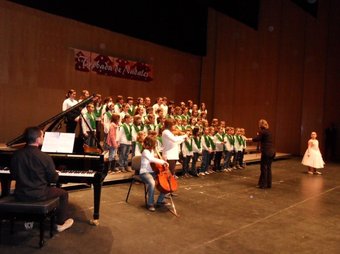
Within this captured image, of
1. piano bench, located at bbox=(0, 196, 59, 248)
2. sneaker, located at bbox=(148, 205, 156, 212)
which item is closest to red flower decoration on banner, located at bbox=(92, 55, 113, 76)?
sneaker, located at bbox=(148, 205, 156, 212)

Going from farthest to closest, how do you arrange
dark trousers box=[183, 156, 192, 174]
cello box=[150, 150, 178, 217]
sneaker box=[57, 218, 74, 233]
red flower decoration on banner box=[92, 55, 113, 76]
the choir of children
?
red flower decoration on banner box=[92, 55, 113, 76]
dark trousers box=[183, 156, 192, 174]
the choir of children
cello box=[150, 150, 178, 217]
sneaker box=[57, 218, 74, 233]

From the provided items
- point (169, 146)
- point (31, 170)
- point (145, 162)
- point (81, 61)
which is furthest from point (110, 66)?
point (31, 170)

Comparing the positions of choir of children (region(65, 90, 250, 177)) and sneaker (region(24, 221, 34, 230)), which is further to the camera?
choir of children (region(65, 90, 250, 177))

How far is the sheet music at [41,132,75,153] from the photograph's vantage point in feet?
16.5

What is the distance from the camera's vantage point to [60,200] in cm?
464

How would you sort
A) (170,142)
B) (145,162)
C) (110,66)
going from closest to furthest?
(145,162), (170,142), (110,66)

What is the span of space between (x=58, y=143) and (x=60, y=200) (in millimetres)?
835

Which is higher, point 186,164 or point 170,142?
point 170,142

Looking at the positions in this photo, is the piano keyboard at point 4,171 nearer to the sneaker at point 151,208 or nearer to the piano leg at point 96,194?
the piano leg at point 96,194

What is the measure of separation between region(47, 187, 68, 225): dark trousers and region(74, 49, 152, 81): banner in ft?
29.0

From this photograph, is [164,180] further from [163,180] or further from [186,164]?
[186,164]

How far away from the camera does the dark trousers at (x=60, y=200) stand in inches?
178

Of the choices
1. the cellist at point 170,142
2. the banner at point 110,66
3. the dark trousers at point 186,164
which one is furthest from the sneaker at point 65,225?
the banner at point 110,66

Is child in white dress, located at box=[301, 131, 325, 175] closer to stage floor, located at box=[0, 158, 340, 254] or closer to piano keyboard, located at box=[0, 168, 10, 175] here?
stage floor, located at box=[0, 158, 340, 254]
